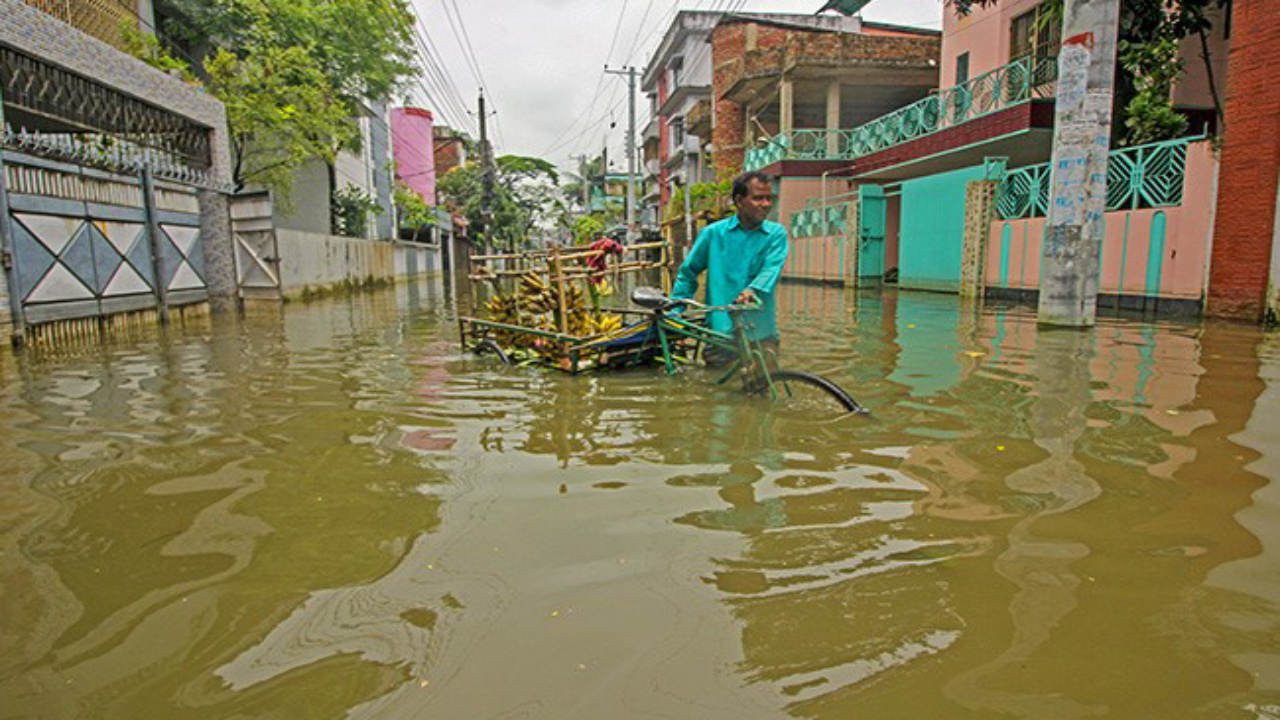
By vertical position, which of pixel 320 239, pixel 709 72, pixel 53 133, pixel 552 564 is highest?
pixel 709 72

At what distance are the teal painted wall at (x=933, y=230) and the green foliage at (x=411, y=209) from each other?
25660 mm

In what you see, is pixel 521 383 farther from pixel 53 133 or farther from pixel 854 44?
pixel 854 44

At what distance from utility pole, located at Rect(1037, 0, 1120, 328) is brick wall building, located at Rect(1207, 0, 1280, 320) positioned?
191 cm

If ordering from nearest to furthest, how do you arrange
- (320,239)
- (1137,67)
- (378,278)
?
(1137,67)
(320,239)
(378,278)

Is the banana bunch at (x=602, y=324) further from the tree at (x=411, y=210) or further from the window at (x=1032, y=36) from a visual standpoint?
the tree at (x=411, y=210)

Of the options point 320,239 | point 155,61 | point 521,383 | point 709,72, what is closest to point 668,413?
point 521,383

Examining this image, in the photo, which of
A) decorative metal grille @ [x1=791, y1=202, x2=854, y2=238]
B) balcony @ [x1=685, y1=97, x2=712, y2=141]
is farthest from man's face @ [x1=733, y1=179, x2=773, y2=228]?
balcony @ [x1=685, y1=97, x2=712, y2=141]

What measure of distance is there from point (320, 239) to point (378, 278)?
729 centimetres

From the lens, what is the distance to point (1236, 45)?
9383 millimetres

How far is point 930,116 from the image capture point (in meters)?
18.8

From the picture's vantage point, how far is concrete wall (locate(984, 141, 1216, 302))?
977 cm

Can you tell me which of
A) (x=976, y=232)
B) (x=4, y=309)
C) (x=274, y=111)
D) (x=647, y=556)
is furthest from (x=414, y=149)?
(x=647, y=556)

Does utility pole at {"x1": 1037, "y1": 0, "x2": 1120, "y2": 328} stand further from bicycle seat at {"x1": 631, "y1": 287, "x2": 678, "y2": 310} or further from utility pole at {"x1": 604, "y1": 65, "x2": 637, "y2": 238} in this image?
utility pole at {"x1": 604, "y1": 65, "x2": 637, "y2": 238}

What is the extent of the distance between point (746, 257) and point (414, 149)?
43363mm
